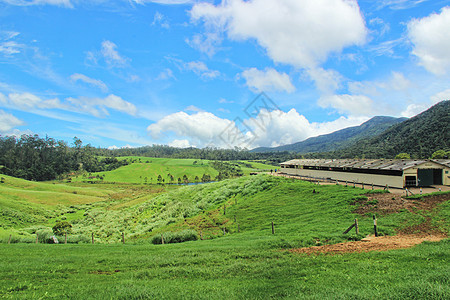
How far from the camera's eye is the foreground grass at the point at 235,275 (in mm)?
7172

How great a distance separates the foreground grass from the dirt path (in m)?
1.17

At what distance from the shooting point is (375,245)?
13102mm

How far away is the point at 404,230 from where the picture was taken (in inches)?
635

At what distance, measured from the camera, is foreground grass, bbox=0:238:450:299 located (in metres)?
7.17

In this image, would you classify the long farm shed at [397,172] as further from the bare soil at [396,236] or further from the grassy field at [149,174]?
the grassy field at [149,174]

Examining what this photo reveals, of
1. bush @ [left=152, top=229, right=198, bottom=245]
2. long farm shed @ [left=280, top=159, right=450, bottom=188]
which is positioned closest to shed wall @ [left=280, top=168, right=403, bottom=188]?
long farm shed @ [left=280, top=159, right=450, bottom=188]

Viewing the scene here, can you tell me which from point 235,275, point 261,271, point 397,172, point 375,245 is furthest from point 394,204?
point 235,275

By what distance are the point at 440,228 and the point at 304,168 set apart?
42.7 m

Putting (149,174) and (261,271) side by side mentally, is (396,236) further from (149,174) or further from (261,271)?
(149,174)

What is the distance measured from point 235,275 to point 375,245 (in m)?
9.20

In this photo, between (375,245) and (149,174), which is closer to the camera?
(375,245)

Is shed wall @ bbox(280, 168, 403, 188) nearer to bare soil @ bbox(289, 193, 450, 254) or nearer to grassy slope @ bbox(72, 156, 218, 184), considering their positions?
bare soil @ bbox(289, 193, 450, 254)

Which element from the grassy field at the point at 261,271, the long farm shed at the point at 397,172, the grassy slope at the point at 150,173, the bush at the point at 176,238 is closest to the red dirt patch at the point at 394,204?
the grassy field at the point at 261,271

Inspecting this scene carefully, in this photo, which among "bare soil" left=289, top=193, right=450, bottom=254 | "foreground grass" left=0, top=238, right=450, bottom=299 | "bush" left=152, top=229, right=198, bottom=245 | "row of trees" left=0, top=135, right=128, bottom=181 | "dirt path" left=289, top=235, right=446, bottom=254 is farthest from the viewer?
"row of trees" left=0, top=135, right=128, bottom=181
